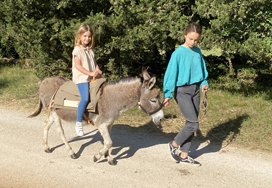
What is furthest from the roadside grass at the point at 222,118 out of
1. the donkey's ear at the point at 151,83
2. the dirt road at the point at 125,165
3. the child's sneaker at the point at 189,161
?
the donkey's ear at the point at 151,83

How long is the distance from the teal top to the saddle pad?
3.69 feet

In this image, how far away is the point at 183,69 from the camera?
4.56 m

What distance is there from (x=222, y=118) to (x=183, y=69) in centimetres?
312

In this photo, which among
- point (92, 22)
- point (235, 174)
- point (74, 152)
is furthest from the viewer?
point (92, 22)

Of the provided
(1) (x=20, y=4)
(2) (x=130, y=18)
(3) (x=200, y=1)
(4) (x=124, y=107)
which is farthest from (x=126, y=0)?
(4) (x=124, y=107)

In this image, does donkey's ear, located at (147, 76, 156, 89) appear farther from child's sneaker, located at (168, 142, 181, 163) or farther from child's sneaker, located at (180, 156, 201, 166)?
child's sneaker, located at (180, 156, 201, 166)

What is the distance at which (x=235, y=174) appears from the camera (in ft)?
14.9

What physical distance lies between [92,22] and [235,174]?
5.03 meters

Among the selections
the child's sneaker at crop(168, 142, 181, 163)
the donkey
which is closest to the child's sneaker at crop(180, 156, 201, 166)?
the child's sneaker at crop(168, 142, 181, 163)

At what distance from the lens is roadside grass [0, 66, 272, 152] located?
6.06 metres

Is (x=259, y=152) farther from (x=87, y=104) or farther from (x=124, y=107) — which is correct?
(x=87, y=104)

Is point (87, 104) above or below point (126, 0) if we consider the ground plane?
below

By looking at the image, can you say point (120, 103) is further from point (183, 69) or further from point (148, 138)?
point (148, 138)

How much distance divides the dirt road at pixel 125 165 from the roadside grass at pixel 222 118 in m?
0.45
